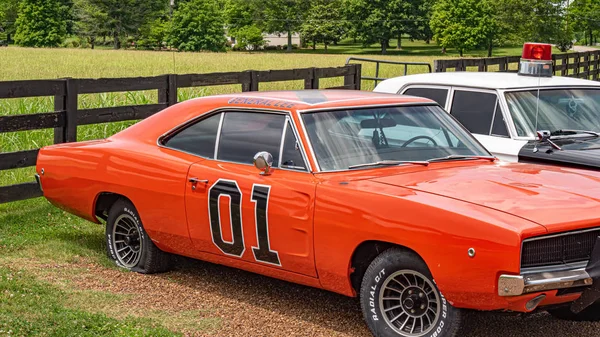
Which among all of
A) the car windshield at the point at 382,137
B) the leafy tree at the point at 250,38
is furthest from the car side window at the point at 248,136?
the leafy tree at the point at 250,38

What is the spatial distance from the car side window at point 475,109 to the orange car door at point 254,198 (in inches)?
118

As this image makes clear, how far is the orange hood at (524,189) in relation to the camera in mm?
5055

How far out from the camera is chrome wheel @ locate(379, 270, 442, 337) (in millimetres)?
5270

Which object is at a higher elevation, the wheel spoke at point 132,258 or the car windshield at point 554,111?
the car windshield at point 554,111

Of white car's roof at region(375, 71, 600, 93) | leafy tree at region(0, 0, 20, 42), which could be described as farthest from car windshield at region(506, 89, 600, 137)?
leafy tree at region(0, 0, 20, 42)

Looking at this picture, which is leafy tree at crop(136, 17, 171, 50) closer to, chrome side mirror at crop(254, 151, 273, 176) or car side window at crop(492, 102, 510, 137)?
car side window at crop(492, 102, 510, 137)

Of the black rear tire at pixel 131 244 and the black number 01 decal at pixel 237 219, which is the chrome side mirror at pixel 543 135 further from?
the black rear tire at pixel 131 244

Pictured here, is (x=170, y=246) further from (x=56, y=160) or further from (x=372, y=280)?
(x=372, y=280)

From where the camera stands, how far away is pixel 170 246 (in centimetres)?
684

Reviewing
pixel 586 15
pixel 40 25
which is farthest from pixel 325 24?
pixel 40 25

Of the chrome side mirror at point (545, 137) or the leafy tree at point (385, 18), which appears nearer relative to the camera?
the chrome side mirror at point (545, 137)

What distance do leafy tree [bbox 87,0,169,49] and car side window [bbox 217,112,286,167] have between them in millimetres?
118283

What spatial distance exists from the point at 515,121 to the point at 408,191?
3.36 m

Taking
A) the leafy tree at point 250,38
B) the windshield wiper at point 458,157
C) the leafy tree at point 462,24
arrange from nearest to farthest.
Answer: the windshield wiper at point 458,157, the leafy tree at point 462,24, the leafy tree at point 250,38
